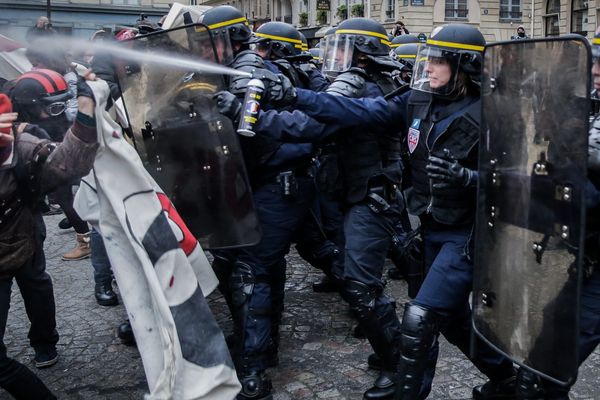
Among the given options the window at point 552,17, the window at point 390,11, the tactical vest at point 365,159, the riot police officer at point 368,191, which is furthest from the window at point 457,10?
the tactical vest at point 365,159

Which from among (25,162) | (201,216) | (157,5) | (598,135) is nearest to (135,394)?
(201,216)

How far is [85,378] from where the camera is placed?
4.08m

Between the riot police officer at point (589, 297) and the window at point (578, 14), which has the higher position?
the window at point (578, 14)

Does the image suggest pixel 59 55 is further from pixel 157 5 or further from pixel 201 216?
pixel 157 5

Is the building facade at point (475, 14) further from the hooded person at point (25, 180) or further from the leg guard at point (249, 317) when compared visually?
the hooded person at point (25, 180)

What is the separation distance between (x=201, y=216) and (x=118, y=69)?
950 millimetres

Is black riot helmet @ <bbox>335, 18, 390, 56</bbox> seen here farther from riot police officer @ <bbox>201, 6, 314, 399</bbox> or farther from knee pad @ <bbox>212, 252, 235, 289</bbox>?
knee pad @ <bbox>212, 252, 235, 289</bbox>

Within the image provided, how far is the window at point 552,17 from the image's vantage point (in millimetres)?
31547

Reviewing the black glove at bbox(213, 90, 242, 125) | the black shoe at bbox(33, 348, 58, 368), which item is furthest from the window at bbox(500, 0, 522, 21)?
the black glove at bbox(213, 90, 242, 125)

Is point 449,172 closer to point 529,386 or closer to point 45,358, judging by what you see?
point 529,386

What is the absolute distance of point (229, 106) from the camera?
3.34 meters

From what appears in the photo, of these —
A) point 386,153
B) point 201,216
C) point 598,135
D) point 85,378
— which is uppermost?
point 598,135

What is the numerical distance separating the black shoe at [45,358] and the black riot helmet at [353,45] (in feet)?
7.53

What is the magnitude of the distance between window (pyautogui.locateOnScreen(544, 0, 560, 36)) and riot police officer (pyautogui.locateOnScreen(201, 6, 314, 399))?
30.0 meters
